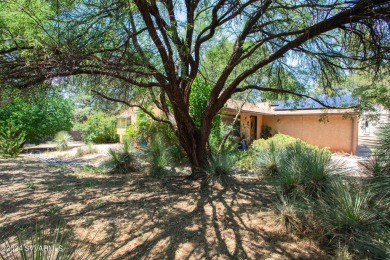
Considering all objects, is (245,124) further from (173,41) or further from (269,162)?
(173,41)

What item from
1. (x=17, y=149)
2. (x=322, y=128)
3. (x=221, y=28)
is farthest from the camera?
(x=322, y=128)

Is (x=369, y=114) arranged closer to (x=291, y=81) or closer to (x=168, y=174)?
(x=291, y=81)

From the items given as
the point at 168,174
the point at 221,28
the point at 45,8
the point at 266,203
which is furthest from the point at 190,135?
the point at 45,8

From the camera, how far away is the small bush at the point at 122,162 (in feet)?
25.4

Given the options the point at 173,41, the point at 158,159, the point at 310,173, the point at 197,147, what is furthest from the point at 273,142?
the point at 173,41

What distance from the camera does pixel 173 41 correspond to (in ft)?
14.7

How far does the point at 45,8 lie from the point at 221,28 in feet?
14.3

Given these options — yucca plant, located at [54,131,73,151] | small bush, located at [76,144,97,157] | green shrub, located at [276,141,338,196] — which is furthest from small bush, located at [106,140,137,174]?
yucca plant, located at [54,131,73,151]

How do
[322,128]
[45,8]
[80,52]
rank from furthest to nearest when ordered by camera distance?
[322,128]
[45,8]
[80,52]

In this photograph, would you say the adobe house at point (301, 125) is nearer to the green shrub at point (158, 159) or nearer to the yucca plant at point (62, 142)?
the green shrub at point (158, 159)

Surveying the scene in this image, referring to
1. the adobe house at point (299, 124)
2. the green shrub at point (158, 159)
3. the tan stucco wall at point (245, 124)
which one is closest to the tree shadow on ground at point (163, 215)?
the green shrub at point (158, 159)

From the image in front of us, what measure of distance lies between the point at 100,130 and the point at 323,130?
1694cm

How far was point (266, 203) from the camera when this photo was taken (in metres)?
4.68

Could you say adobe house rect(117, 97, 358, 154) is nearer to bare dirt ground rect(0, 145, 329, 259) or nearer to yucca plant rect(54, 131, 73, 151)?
yucca plant rect(54, 131, 73, 151)
